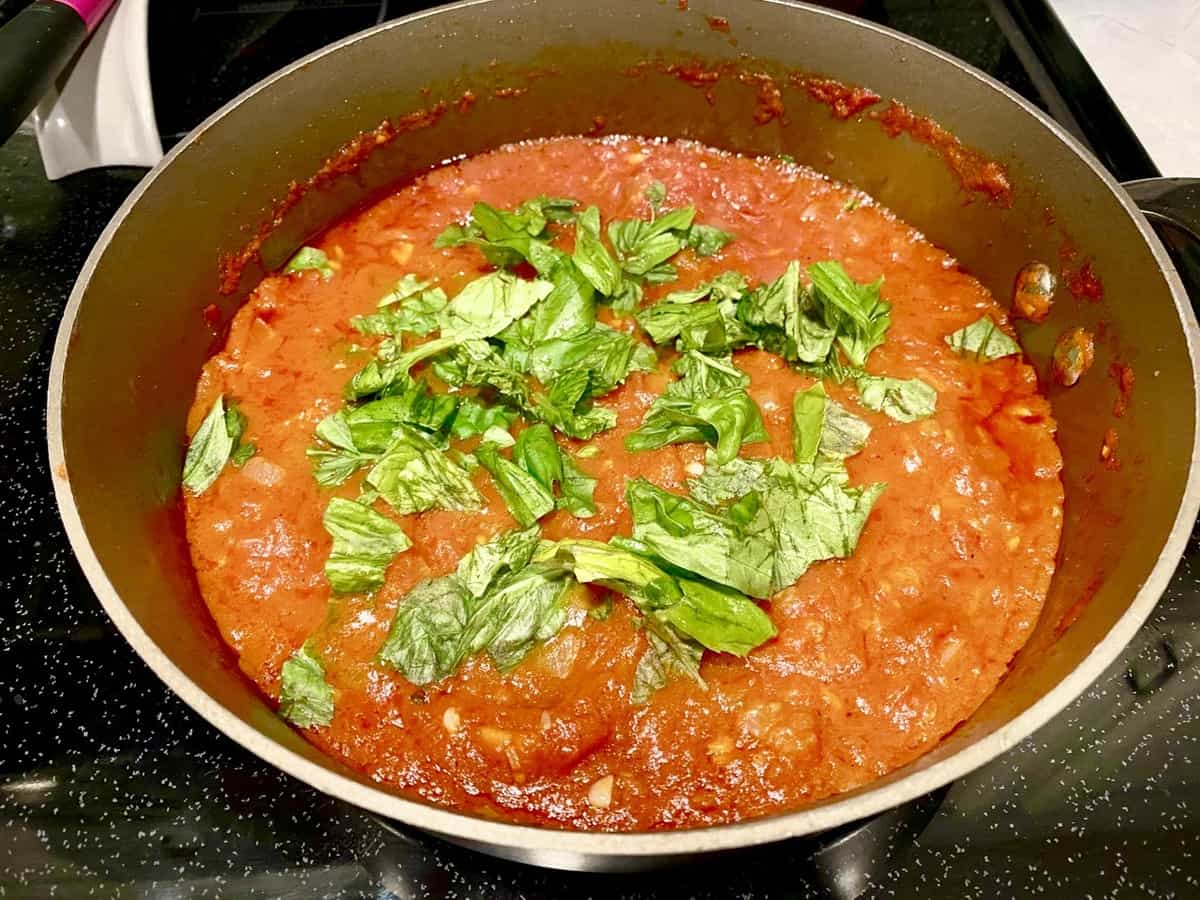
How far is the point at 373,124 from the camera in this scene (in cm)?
260

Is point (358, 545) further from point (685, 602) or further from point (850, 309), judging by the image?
point (850, 309)

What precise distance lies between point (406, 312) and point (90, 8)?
1266 millimetres

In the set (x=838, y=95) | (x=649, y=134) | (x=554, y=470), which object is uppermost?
(x=838, y=95)

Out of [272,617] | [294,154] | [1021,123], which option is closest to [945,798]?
[272,617]

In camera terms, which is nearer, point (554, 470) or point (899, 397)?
point (554, 470)

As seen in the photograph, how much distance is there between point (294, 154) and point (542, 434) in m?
1.12

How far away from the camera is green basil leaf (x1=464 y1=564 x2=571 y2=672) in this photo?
1840 millimetres

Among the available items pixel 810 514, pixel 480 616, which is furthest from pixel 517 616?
pixel 810 514

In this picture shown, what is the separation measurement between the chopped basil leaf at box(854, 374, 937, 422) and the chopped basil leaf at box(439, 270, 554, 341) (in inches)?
34.0

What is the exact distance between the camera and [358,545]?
1.97 m

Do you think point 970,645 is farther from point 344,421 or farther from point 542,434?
point 344,421

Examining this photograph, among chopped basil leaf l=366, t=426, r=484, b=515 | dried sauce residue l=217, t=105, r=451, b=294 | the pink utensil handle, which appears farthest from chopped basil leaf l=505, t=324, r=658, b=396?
the pink utensil handle

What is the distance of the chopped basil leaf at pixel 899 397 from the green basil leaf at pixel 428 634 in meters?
1.11

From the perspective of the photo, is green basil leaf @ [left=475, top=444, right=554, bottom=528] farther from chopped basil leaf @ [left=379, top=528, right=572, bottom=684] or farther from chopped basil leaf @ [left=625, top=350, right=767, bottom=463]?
chopped basil leaf @ [left=625, top=350, right=767, bottom=463]
